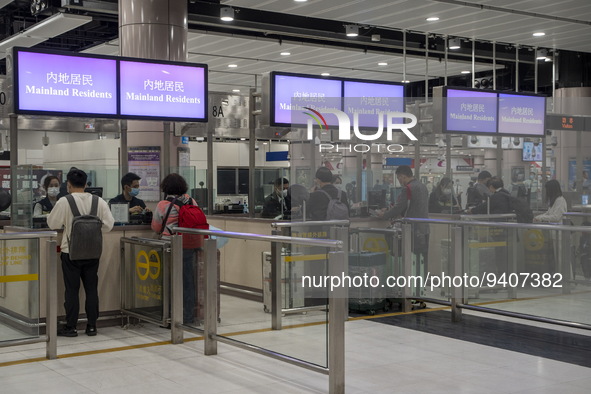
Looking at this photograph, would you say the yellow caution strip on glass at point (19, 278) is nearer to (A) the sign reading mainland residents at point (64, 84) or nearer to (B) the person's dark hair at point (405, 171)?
(A) the sign reading mainland residents at point (64, 84)

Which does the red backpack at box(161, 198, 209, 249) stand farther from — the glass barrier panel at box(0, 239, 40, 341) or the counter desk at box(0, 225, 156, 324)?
the glass barrier panel at box(0, 239, 40, 341)

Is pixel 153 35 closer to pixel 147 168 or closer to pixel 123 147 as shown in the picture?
pixel 123 147

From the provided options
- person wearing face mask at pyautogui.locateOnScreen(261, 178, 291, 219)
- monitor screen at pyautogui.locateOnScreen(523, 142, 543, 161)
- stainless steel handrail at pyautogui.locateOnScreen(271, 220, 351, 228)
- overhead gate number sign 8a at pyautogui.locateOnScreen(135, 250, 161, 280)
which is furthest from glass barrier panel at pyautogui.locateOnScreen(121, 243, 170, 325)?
monitor screen at pyautogui.locateOnScreen(523, 142, 543, 161)

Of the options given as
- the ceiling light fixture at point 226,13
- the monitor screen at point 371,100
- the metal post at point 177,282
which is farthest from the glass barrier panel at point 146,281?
the ceiling light fixture at point 226,13

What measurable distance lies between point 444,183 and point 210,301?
316 cm

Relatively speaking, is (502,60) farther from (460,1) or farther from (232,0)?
(232,0)

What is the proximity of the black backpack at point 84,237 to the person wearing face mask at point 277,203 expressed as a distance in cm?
297

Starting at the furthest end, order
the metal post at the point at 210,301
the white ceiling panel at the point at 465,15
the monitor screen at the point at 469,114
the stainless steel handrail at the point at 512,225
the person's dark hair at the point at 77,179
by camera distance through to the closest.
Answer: the white ceiling panel at the point at 465,15 → the monitor screen at the point at 469,114 → the person's dark hair at the point at 77,179 → the stainless steel handrail at the point at 512,225 → the metal post at the point at 210,301

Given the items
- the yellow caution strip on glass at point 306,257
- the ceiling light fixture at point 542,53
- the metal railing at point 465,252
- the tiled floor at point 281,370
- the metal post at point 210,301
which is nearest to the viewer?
the yellow caution strip on glass at point 306,257

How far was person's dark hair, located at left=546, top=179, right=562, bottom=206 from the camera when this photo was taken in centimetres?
828

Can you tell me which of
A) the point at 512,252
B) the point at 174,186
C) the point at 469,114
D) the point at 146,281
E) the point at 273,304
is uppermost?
the point at 469,114

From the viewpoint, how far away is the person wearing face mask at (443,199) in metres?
7.90

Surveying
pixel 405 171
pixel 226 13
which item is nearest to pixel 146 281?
pixel 405 171

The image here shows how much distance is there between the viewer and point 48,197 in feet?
25.3
